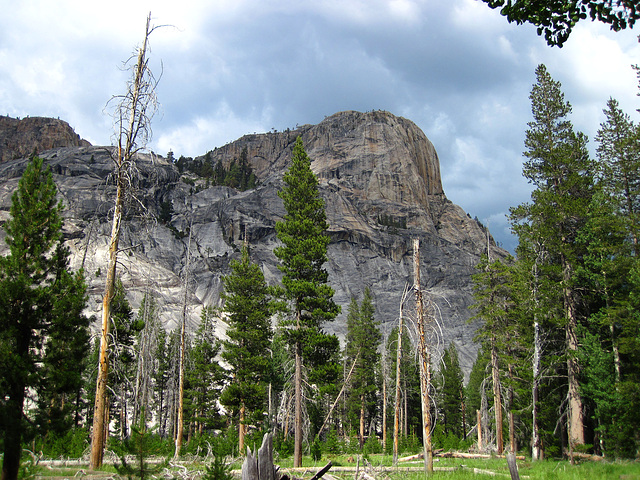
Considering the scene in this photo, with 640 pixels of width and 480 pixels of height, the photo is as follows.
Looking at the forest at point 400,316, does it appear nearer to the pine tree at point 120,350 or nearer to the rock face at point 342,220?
the pine tree at point 120,350

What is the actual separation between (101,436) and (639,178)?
2605 cm

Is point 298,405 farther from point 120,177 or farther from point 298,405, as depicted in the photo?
point 120,177

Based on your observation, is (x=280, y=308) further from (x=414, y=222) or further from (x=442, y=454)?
(x=414, y=222)

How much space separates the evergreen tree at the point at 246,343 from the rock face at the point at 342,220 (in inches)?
1727

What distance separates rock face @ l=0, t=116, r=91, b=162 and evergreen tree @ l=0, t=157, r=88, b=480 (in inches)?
6308

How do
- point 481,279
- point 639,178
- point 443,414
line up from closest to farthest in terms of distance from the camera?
point 639,178 → point 481,279 → point 443,414

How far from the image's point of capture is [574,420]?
66.3 feet

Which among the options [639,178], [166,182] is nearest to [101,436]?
[639,178]

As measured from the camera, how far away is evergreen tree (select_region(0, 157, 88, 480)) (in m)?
10.4

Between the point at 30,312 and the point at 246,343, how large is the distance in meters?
20.0

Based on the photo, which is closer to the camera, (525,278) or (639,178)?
(639,178)

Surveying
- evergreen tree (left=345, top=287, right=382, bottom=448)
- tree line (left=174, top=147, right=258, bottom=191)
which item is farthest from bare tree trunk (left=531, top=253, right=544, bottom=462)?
tree line (left=174, top=147, right=258, bottom=191)

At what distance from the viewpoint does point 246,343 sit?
3066 centimetres

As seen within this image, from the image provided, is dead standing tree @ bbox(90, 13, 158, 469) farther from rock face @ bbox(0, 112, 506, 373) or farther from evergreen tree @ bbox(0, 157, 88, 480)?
rock face @ bbox(0, 112, 506, 373)
